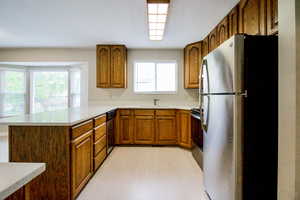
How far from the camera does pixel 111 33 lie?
3.95 metres

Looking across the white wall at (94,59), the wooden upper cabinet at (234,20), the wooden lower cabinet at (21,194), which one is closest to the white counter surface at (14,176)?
the wooden lower cabinet at (21,194)

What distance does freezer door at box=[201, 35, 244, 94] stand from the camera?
1597 millimetres

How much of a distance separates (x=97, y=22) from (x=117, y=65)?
1.52 metres

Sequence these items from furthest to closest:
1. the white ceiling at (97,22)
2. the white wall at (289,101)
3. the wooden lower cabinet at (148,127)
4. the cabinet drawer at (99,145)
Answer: the wooden lower cabinet at (148,127) → the cabinet drawer at (99,145) → the white ceiling at (97,22) → the white wall at (289,101)

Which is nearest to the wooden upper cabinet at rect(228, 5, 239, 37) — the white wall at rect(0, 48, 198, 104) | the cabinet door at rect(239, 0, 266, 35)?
the cabinet door at rect(239, 0, 266, 35)

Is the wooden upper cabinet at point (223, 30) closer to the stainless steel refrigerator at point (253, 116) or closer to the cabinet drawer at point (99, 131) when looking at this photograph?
the stainless steel refrigerator at point (253, 116)

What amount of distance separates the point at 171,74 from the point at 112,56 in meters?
1.54

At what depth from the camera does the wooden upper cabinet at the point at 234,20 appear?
8.99ft

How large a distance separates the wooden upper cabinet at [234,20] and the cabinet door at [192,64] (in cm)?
158

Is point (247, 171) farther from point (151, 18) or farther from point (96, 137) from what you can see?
point (151, 18)

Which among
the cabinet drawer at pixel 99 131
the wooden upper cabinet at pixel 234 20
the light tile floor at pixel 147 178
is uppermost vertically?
the wooden upper cabinet at pixel 234 20

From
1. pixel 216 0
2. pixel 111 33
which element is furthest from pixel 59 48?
pixel 216 0

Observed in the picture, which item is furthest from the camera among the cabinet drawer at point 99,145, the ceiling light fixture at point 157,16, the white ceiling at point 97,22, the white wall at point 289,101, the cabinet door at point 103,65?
the cabinet door at point 103,65

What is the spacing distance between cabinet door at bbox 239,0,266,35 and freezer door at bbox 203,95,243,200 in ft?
3.02
